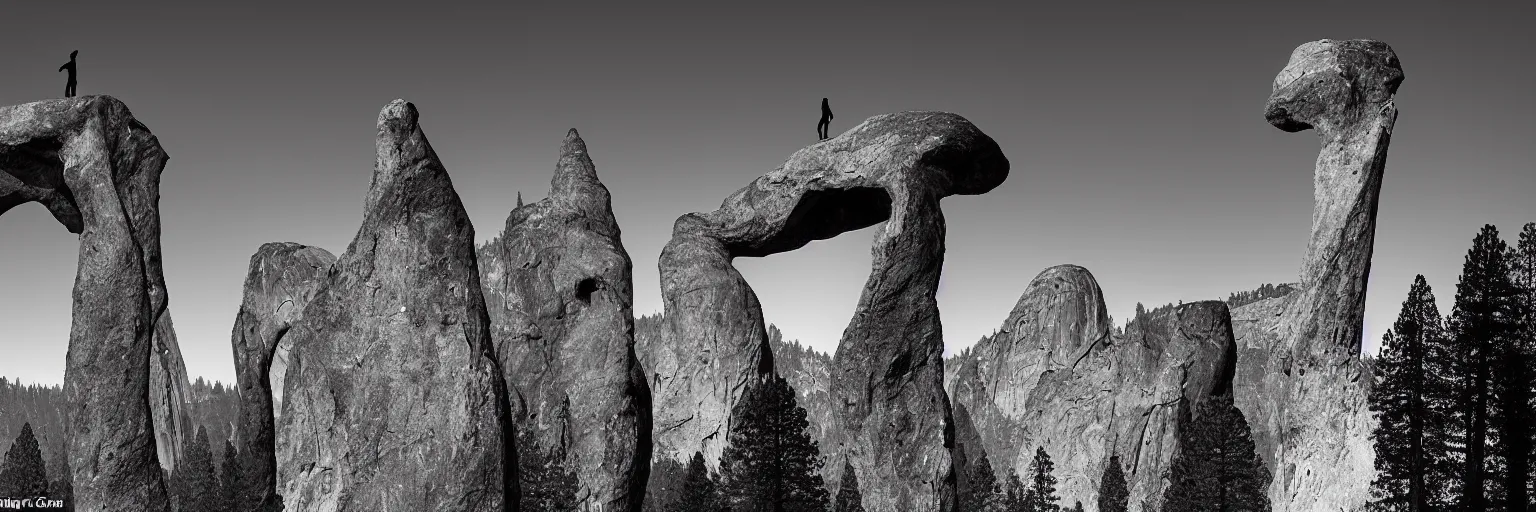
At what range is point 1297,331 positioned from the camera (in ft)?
120

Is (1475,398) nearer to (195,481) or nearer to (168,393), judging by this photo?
(168,393)

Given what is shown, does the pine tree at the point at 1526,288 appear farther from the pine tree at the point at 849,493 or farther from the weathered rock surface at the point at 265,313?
the weathered rock surface at the point at 265,313

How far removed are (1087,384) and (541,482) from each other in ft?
121

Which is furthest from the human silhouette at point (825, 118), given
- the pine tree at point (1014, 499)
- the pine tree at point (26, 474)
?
the pine tree at point (26, 474)

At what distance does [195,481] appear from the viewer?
5912 cm

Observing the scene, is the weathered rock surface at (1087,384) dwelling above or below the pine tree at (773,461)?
above

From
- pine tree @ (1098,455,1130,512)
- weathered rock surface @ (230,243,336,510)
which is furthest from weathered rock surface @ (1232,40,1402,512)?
weathered rock surface @ (230,243,336,510)

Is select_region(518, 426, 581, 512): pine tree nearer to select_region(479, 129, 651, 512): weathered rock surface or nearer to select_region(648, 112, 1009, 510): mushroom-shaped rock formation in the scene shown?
select_region(479, 129, 651, 512): weathered rock surface

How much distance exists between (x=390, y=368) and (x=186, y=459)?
45387mm

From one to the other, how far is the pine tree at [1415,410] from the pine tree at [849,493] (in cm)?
1394

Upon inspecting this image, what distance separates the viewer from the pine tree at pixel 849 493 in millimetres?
38844

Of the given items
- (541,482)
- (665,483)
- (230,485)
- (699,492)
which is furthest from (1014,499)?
(230,485)

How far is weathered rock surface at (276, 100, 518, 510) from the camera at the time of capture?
2275cm

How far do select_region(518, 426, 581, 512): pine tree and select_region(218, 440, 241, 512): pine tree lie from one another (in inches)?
474
